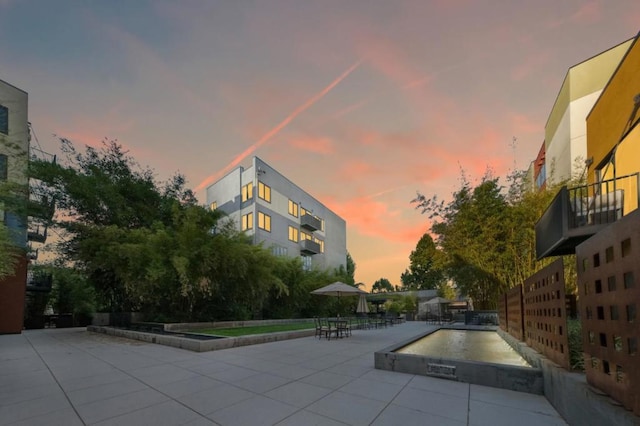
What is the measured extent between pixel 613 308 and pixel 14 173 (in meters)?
20.0

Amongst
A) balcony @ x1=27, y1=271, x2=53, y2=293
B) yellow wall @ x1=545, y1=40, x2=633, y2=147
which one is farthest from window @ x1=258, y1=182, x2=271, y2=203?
yellow wall @ x1=545, y1=40, x2=633, y2=147

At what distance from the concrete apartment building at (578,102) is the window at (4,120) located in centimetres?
2508

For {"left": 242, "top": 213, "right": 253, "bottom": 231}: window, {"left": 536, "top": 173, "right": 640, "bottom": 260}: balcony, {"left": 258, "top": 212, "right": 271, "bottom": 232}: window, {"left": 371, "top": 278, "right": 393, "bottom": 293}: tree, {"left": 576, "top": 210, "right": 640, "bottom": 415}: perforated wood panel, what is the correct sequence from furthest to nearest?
{"left": 371, "top": 278, "right": 393, "bottom": 293}: tree
{"left": 258, "top": 212, "right": 271, "bottom": 232}: window
{"left": 242, "top": 213, "right": 253, "bottom": 231}: window
{"left": 536, "top": 173, "right": 640, "bottom": 260}: balcony
{"left": 576, "top": 210, "right": 640, "bottom": 415}: perforated wood panel

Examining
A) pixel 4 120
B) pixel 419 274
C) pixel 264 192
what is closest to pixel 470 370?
pixel 264 192

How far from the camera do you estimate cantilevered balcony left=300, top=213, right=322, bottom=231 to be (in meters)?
29.2

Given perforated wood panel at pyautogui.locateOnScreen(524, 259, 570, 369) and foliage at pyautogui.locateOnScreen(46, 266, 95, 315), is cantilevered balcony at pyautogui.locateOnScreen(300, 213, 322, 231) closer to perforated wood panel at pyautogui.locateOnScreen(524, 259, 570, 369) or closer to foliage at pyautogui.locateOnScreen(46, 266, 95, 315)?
foliage at pyautogui.locateOnScreen(46, 266, 95, 315)

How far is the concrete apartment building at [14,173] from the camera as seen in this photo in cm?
1368

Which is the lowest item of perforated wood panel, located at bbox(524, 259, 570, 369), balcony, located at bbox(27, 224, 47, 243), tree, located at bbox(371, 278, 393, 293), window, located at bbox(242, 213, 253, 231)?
tree, located at bbox(371, 278, 393, 293)

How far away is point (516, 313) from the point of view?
7113 mm

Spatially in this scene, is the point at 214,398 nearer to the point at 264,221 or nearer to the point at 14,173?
the point at 14,173

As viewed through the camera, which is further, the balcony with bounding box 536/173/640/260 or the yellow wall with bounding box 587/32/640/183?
the yellow wall with bounding box 587/32/640/183

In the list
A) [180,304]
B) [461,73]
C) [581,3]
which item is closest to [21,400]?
[180,304]

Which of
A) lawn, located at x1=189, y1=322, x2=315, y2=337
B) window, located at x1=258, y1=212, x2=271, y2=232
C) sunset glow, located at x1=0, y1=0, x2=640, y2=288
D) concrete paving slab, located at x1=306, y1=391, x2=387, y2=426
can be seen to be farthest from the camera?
window, located at x1=258, y1=212, x2=271, y2=232

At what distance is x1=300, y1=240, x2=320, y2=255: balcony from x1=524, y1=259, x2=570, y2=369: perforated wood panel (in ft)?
77.6
